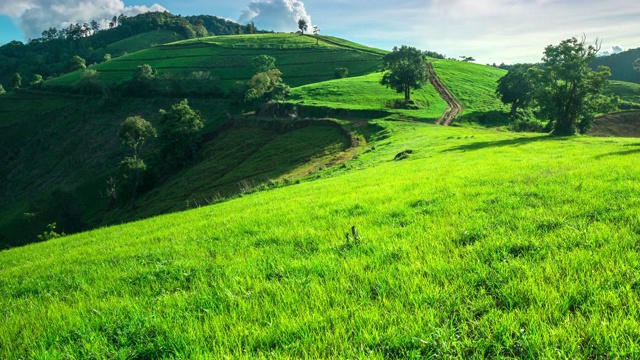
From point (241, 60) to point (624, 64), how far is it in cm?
17318

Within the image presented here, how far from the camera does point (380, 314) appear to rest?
453 centimetres

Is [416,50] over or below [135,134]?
over

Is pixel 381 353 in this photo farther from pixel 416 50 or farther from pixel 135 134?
pixel 416 50

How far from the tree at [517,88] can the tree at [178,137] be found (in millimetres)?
69317

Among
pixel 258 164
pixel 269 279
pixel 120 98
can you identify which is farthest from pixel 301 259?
pixel 120 98

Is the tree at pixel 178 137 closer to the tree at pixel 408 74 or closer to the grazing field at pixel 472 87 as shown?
the tree at pixel 408 74

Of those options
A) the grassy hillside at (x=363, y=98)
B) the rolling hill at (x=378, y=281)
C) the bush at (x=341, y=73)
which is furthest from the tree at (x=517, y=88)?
the rolling hill at (x=378, y=281)

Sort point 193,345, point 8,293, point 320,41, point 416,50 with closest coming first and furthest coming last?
point 193,345, point 8,293, point 416,50, point 320,41

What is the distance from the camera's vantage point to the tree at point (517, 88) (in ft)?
237

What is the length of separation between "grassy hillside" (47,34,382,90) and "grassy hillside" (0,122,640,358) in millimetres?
119550

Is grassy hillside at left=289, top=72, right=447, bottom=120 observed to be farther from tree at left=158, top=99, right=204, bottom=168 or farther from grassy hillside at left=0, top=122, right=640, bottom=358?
grassy hillside at left=0, top=122, right=640, bottom=358

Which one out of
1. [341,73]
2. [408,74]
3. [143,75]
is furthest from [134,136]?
[341,73]

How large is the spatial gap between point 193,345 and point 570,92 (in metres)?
54.1

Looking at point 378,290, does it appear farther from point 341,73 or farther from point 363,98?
point 341,73
